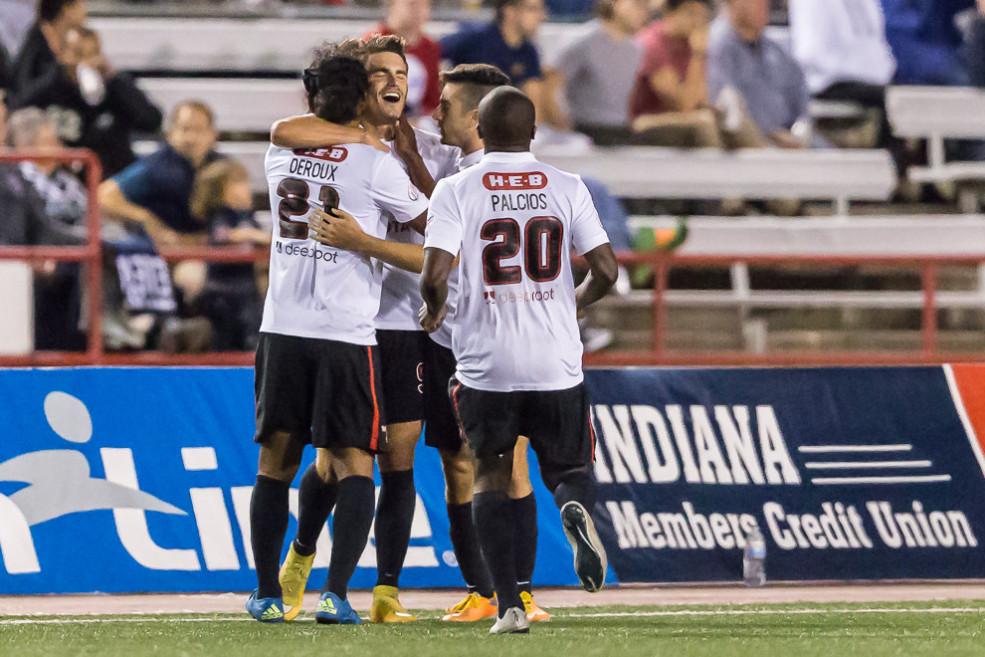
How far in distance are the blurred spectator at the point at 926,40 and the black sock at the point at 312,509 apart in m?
9.24

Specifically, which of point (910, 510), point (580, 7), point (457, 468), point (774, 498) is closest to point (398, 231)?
point (457, 468)

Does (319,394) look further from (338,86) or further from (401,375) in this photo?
(338,86)

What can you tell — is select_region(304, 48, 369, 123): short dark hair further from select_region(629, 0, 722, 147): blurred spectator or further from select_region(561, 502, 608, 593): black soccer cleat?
select_region(629, 0, 722, 147): blurred spectator

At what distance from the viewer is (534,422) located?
588cm

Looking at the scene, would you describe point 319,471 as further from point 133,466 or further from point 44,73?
point 44,73

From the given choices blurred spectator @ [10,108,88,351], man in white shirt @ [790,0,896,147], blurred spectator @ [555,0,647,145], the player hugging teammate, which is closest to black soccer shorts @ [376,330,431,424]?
the player hugging teammate

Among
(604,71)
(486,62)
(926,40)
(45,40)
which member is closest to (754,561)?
(486,62)

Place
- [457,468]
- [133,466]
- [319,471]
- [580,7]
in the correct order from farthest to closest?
[580,7], [133,466], [457,468], [319,471]

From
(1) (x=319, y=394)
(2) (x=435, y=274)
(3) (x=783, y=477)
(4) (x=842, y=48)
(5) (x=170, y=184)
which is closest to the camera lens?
(2) (x=435, y=274)

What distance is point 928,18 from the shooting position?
14109 mm

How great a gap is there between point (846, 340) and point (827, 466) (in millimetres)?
4039

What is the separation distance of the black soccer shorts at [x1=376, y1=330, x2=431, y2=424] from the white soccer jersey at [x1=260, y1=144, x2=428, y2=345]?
1.26 ft

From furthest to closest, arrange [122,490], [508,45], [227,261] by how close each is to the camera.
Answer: [508,45] < [227,261] < [122,490]

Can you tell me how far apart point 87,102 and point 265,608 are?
231 inches
